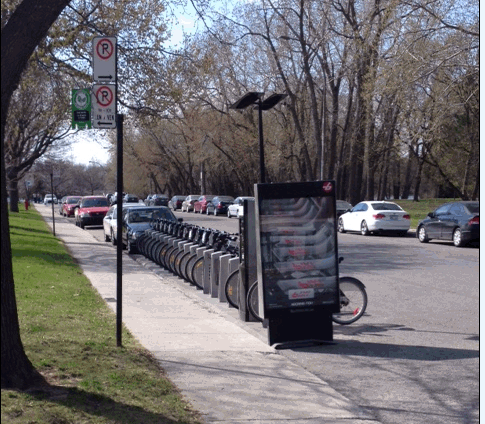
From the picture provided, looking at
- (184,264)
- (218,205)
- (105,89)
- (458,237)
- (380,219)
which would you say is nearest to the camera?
(105,89)

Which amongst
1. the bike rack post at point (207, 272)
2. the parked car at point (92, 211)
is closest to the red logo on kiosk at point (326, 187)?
the bike rack post at point (207, 272)

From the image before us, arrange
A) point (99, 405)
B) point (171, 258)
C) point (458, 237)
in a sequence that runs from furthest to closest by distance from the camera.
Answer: point (458, 237) < point (171, 258) < point (99, 405)

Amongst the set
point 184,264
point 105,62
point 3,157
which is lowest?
point 184,264

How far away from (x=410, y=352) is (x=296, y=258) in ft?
5.68

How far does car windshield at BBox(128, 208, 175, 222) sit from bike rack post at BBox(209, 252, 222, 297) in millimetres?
10669

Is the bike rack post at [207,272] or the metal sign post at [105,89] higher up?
the metal sign post at [105,89]

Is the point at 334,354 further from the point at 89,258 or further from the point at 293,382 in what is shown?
the point at 89,258

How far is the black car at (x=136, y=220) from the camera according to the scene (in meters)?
21.7

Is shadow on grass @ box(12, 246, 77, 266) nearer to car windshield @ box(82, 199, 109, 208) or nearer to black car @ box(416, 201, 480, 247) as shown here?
black car @ box(416, 201, 480, 247)

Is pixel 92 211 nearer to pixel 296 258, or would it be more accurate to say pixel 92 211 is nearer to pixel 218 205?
pixel 218 205

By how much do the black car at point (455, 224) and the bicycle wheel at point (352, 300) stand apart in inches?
519

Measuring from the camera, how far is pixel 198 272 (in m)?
14.1

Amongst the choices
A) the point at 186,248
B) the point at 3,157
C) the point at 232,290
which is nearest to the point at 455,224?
the point at 186,248

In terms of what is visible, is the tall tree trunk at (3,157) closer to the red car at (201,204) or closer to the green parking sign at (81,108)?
the green parking sign at (81,108)
